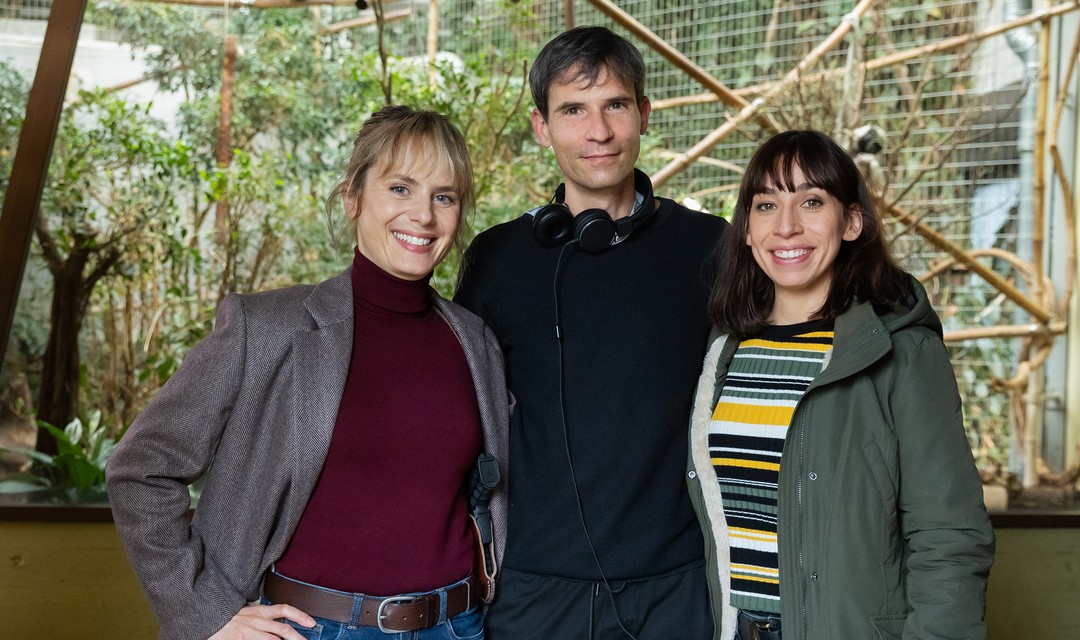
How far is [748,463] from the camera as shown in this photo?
1.73m

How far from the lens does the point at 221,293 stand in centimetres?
510

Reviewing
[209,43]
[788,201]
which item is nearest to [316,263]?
[209,43]

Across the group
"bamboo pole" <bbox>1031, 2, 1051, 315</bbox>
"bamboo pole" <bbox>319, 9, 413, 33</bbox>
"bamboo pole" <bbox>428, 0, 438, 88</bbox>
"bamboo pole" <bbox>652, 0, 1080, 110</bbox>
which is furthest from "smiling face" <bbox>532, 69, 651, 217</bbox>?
"bamboo pole" <bbox>319, 9, 413, 33</bbox>

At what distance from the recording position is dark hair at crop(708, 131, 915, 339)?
175 centimetres

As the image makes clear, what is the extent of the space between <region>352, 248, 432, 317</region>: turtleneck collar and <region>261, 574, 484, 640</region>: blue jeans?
539 millimetres

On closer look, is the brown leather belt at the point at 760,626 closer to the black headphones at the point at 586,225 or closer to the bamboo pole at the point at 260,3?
the black headphones at the point at 586,225

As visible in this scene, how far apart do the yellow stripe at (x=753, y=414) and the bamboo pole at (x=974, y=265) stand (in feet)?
10.7

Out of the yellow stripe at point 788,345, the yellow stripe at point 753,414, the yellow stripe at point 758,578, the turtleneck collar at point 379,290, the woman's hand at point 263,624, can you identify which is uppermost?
the turtleneck collar at point 379,290

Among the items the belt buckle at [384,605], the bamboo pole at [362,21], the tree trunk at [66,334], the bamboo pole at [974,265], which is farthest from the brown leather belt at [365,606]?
the bamboo pole at [362,21]

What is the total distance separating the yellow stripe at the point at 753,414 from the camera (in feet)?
5.57

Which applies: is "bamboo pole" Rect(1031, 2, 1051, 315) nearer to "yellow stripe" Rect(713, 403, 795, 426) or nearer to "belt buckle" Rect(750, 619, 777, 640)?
"yellow stripe" Rect(713, 403, 795, 426)

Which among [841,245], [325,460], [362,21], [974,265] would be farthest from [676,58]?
[325,460]

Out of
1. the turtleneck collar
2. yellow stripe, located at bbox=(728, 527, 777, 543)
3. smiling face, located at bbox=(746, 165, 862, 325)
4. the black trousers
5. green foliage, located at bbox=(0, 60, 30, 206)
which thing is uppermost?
green foliage, located at bbox=(0, 60, 30, 206)

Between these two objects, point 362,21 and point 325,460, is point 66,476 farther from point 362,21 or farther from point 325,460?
point 362,21
